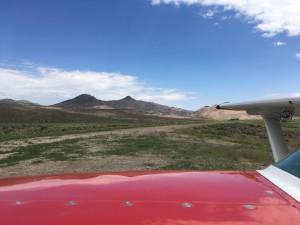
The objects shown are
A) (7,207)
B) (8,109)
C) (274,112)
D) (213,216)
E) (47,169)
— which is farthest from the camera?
(8,109)

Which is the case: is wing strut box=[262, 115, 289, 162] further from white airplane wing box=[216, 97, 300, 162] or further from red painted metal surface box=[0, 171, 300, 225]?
red painted metal surface box=[0, 171, 300, 225]

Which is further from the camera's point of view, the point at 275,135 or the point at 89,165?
the point at 89,165

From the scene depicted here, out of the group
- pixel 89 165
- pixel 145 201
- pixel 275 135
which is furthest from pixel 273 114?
pixel 89 165

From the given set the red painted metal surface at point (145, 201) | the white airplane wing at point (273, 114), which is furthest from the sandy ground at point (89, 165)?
the red painted metal surface at point (145, 201)

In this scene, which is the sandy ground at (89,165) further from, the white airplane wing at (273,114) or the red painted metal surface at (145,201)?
the red painted metal surface at (145,201)

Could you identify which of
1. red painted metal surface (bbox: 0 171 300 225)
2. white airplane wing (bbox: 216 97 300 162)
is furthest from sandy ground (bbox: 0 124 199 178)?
red painted metal surface (bbox: 0 171 300 225)

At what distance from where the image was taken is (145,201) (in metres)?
2.43

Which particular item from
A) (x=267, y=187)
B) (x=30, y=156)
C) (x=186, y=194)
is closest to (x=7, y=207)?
(x=186, y=194)

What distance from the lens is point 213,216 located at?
2.18m

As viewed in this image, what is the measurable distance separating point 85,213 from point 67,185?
0.76 m

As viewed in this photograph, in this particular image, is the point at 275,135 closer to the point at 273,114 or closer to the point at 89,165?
the point at 273,114

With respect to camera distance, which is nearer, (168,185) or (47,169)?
(168,185)

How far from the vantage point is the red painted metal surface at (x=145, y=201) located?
2125 millimetres

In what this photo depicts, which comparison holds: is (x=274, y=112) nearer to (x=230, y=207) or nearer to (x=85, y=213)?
(x=230, y=207)
